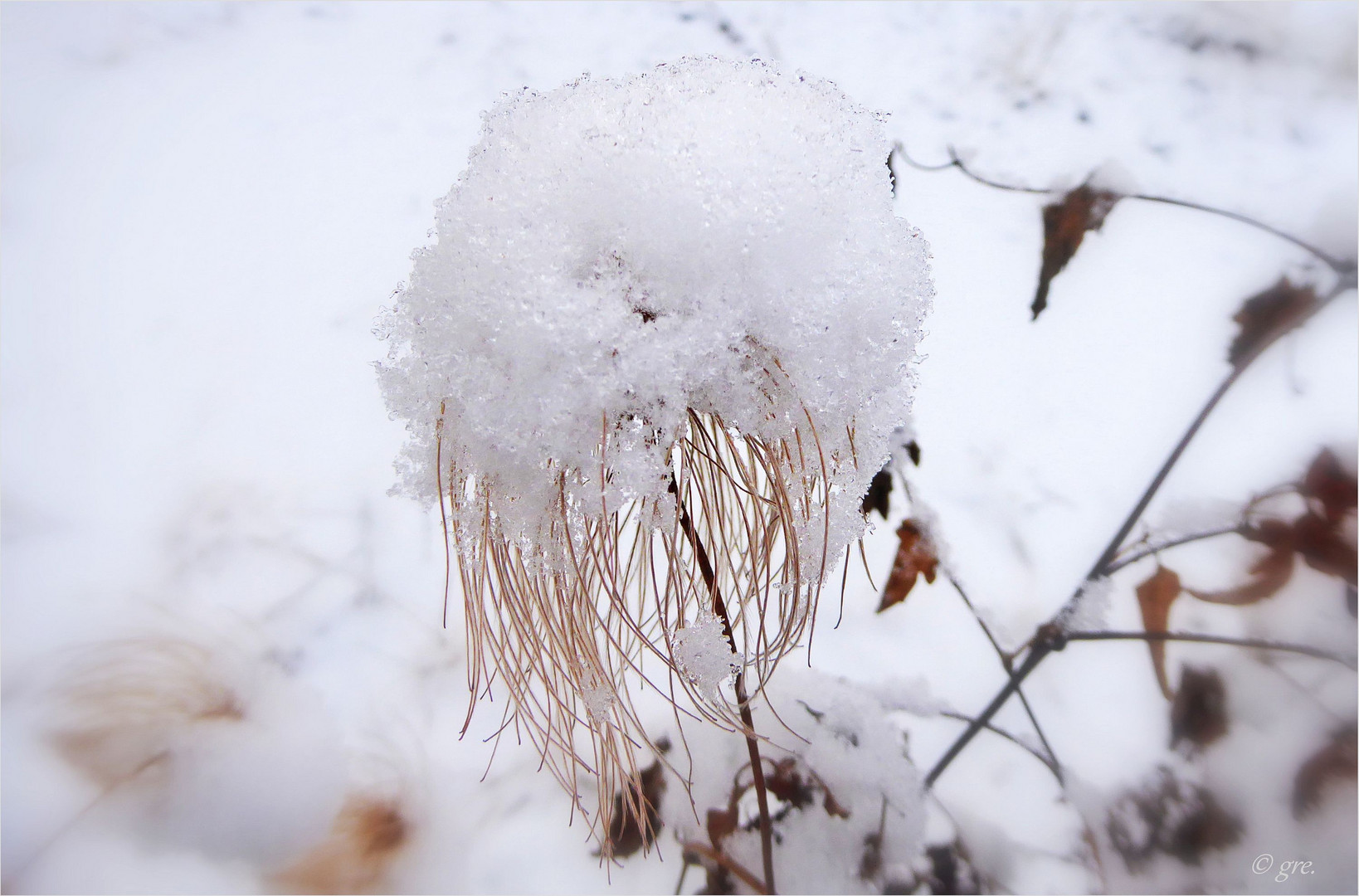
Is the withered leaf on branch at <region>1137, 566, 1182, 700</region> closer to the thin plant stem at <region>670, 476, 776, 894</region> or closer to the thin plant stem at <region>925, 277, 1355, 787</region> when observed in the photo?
the thin plant stem at <region>925, 277, 1355, 787</region>

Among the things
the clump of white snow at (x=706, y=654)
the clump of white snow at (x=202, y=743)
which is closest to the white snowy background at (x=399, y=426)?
the clump of white snow at (x=202, y=743)

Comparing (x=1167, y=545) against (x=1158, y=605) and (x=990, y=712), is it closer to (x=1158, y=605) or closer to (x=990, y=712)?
(x=1158, y=605)

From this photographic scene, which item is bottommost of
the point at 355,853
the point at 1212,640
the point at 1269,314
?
the point at 355,853

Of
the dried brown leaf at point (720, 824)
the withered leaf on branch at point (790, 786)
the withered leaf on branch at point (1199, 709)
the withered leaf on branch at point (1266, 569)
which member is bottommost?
the dried brown leaf at point (720, 824)

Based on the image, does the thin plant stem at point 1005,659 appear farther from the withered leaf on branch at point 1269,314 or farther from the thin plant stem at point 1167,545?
the withered leaf on branch at point 1269,314

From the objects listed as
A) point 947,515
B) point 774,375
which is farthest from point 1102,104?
point 774,375

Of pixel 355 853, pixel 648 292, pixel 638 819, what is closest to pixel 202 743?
pixel 355 853
